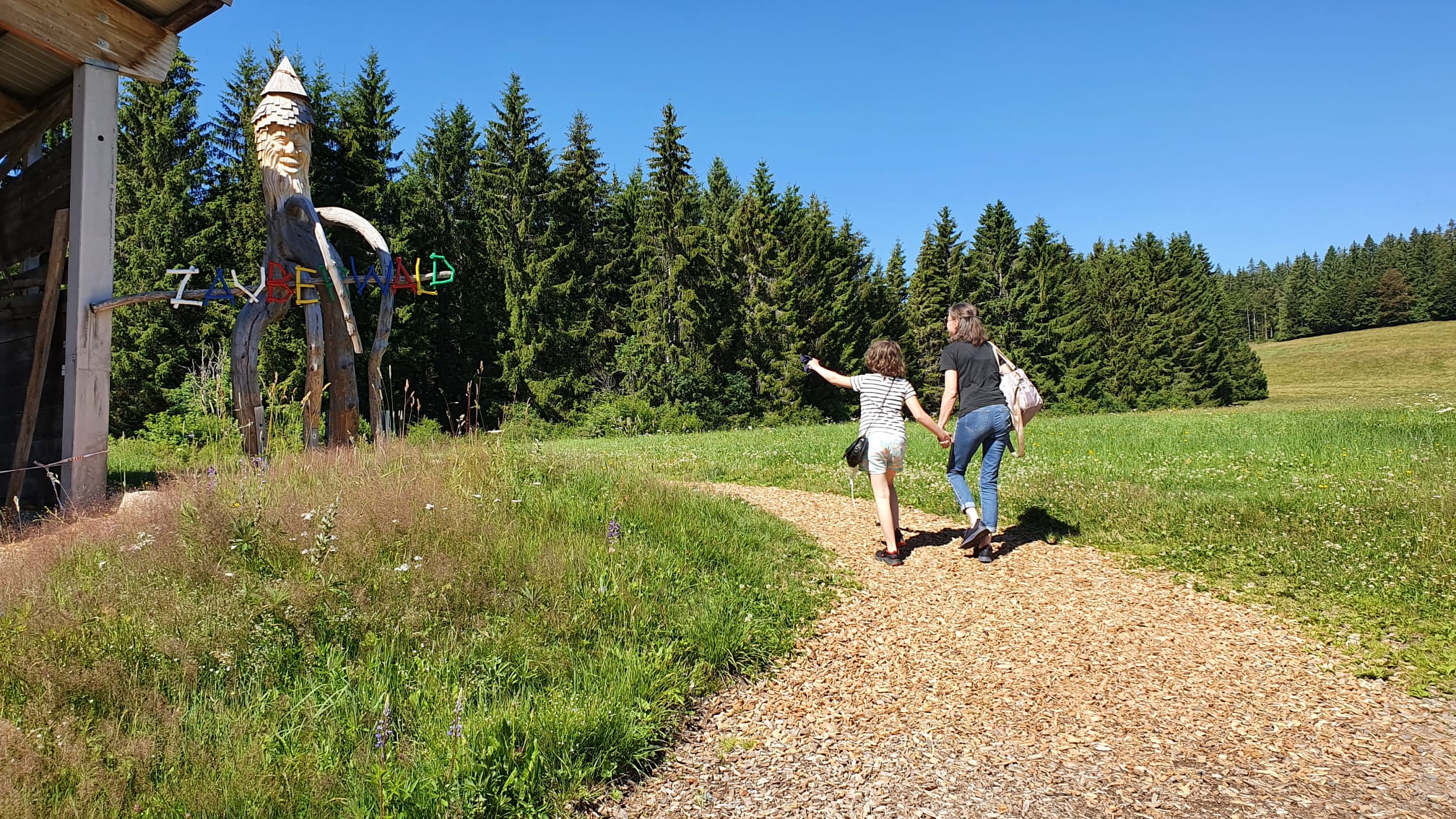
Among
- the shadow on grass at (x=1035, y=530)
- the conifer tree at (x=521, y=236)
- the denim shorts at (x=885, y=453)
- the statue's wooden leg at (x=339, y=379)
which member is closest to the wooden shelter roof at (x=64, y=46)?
the statue's wooden leg at (x=339, y=379)

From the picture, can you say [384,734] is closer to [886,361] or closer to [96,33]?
[886,361]

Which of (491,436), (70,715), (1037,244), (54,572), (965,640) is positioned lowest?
(965,640)

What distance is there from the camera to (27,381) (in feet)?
27.9

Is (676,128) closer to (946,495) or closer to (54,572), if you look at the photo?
(946,495)

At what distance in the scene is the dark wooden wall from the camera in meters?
8.30

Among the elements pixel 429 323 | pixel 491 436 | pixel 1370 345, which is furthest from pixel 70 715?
pixel 1370 345

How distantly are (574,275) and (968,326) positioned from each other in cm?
2702

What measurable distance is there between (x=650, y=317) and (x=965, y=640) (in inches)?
1123

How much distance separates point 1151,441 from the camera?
48.9ft

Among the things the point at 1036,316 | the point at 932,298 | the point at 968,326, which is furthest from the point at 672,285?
the point at 968,326

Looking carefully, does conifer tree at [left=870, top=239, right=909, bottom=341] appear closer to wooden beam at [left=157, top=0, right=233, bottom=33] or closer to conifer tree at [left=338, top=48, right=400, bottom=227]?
conifer tree at [left=338, top=48, right=400, bottom=227]

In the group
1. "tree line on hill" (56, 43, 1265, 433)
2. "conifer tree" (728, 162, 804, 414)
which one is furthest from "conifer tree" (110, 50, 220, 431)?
"conifer tree" (728, 162, 804, 414)

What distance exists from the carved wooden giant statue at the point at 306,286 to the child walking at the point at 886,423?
15.5 feet

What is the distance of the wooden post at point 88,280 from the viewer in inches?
300
